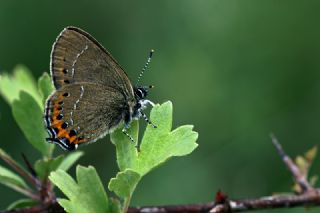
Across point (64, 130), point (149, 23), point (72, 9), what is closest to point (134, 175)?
point (64, 130)

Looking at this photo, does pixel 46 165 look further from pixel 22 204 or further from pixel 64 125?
pixel 64 125

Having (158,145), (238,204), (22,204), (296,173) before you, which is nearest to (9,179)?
(22,204)

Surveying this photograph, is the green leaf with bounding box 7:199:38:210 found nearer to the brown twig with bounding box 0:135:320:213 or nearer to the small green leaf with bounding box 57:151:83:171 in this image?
the brown twig with bounding box 0:135:320:213

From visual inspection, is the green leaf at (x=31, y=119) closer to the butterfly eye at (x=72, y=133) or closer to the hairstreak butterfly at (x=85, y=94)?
the hairstreak butterfly at (x=85, y=94)

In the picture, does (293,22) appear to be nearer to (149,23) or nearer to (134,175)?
(149,23)

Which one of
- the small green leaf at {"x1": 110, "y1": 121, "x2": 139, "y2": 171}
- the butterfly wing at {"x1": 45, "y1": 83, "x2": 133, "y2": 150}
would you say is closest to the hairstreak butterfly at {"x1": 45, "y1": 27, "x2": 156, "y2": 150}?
the butterfly wing at {"x1": 45, "y1": 83, "x2": 133, "y2": 150}

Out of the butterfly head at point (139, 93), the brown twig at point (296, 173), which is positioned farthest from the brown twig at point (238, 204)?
the butterfly head at point (139, 93)

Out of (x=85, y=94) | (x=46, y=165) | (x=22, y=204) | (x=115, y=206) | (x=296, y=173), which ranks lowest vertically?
(x=296, y=173)
